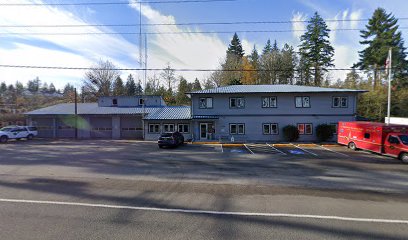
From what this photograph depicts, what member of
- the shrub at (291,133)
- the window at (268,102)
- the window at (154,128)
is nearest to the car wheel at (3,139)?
the window at (154,128)

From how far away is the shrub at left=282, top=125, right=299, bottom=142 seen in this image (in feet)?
90.0

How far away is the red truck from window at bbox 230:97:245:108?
1156cm

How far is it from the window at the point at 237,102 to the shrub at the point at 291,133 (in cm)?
582

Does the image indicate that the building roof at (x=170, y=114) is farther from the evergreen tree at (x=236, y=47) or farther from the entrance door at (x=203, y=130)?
the evergreen tree at (x=236, y=47)

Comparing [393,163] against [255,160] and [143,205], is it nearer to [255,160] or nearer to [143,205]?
[255,160]

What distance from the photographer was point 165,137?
22.4 metres

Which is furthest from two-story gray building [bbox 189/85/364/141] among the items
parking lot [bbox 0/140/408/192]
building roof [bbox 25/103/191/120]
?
parking lot [bbox 0/140/408/192]

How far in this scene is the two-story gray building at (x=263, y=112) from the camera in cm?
2830

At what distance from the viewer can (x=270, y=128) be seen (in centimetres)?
2862

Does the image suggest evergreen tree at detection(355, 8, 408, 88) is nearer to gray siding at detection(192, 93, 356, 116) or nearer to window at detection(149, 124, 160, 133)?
gray siding at detection(192, 93, 356, 116)

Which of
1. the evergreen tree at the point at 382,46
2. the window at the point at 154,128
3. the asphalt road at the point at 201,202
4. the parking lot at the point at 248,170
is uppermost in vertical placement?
the evergreen tree at the point at 382,46

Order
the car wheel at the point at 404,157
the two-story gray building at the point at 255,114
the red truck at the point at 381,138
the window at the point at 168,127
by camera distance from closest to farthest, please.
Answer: the car wheel at the point at 404,157
the red truck at the point at 381,138
the two-story gray building at the point at 255,114
the window at the point at 168,127

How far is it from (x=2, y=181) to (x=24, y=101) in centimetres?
8208

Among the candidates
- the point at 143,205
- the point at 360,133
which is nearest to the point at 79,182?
the point at 143,205
